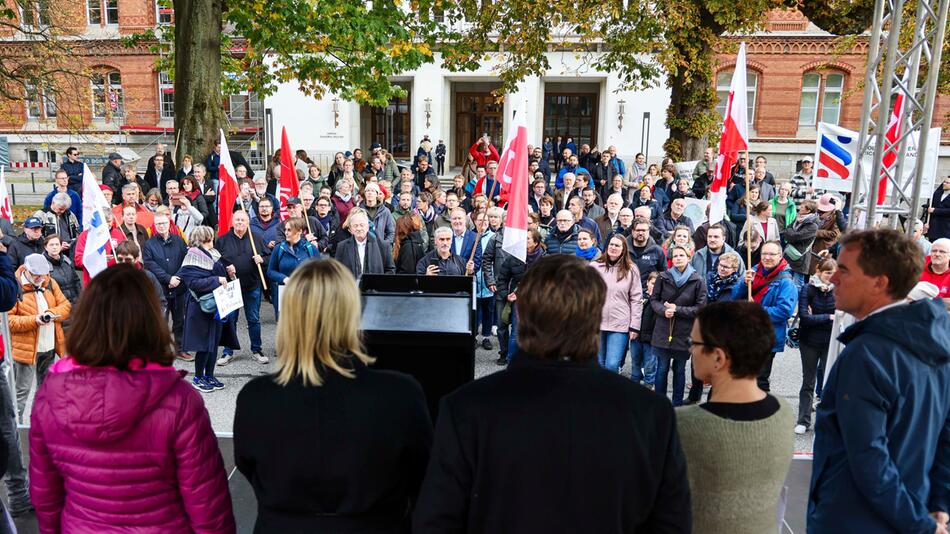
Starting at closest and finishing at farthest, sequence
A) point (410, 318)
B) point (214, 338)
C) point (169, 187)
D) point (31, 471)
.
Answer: point (31, 471) → point (410, 318) → point (214, 338) → point (169, 187)

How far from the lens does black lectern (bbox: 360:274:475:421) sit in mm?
3801

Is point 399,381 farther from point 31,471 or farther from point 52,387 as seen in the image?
point 31,471

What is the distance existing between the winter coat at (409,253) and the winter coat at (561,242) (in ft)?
5.26

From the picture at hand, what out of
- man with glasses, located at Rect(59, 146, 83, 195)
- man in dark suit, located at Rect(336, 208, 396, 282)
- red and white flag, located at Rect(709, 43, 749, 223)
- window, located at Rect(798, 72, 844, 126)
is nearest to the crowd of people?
red and white flag, located at Rect(709, 43, 749, 223)

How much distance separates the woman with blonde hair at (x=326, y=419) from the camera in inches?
87.7

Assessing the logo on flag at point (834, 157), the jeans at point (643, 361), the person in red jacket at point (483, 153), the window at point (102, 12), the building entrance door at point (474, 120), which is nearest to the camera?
the jeans at point (643, 361)

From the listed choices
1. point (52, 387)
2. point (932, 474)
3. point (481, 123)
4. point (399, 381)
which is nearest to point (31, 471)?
point (52, 387)

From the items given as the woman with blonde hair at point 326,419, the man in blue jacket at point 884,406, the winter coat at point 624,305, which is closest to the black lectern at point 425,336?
the woman with blonde hair at point 326,419

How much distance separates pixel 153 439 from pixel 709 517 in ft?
6.40

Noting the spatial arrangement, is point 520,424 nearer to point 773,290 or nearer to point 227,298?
point 773,290

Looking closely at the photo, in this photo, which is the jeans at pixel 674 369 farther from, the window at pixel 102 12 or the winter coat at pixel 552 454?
the window at pixel 102 12

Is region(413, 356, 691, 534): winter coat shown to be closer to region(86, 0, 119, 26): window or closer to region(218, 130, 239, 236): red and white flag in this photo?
region(218, 130, 239, 236): red and white flag

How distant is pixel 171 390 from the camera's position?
250 centimetres

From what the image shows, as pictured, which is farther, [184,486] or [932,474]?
A: [932,474]
